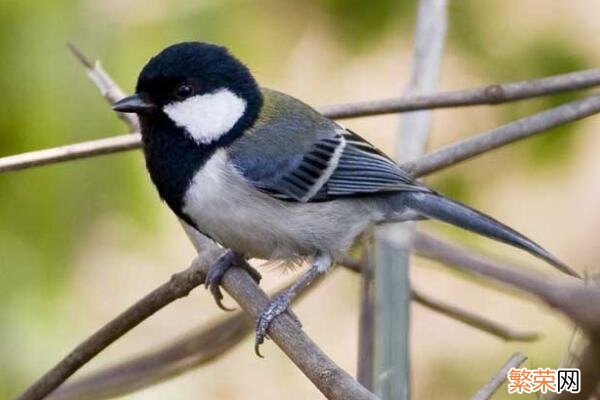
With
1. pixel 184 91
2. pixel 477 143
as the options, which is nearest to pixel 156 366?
pixel 184 91

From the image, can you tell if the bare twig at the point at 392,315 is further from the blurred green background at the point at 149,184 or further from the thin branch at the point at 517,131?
the blurred green background at the point at 149,184

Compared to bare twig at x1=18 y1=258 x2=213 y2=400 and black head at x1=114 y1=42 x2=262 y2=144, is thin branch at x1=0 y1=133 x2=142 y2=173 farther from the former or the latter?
bare twig at x1=18 y1=258 x2=213 y2=400

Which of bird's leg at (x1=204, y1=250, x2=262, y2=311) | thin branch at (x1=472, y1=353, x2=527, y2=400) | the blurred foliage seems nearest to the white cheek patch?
bird's leg at (x1=204, y1=250, x2=262, y2=311)

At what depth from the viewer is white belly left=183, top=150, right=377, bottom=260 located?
1.21 metres

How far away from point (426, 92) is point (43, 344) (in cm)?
71

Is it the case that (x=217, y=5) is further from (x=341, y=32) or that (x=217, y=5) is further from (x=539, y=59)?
(x=539, y=59)

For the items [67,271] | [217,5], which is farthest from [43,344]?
[217,5]

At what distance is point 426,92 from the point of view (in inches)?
49.0

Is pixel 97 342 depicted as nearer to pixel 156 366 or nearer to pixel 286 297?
pixel 156 366

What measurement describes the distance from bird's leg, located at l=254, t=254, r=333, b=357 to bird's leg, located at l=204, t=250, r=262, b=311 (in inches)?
2.5

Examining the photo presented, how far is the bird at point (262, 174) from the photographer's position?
1.21m

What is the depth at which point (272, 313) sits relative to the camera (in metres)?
1.12

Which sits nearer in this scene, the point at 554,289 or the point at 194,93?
the point at 554,289

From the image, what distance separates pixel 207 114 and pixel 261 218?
0.50 ft
